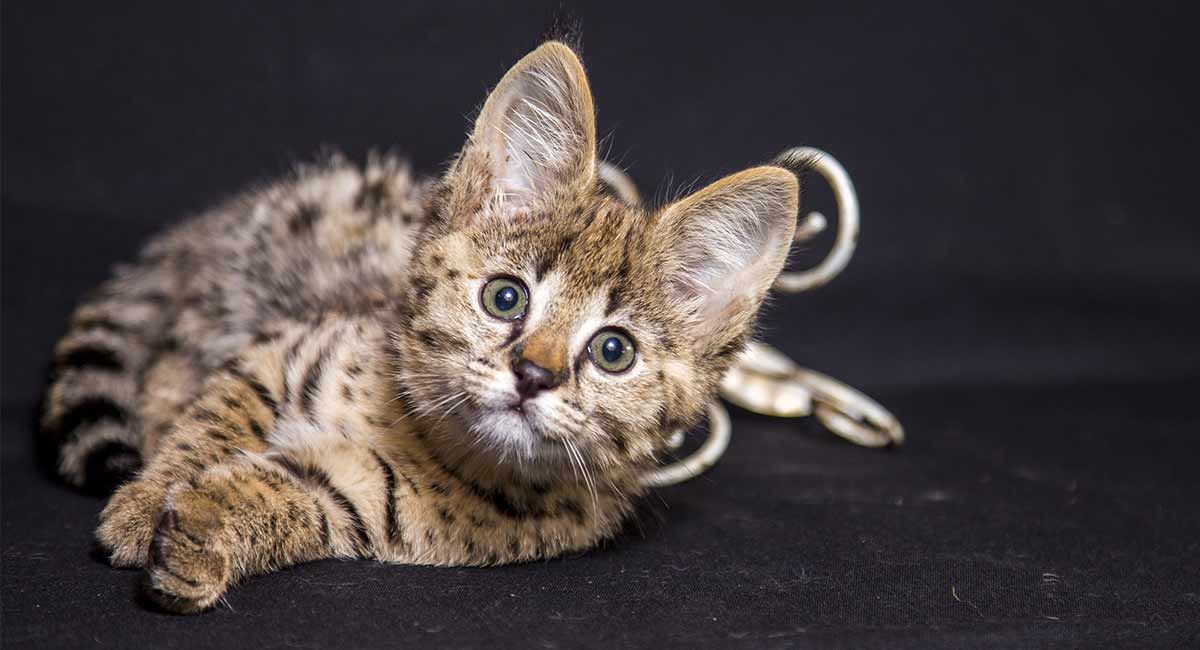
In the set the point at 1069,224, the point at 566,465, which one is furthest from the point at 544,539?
the point at 1069,224

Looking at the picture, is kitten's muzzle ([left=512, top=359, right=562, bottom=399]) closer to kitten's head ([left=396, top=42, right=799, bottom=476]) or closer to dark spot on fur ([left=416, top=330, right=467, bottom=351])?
kitten's head ([left=396, top=42, right=799, bottom=476])

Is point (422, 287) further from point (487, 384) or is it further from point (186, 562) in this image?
point (186, 562)

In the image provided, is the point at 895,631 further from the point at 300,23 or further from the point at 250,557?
the point at 300,23

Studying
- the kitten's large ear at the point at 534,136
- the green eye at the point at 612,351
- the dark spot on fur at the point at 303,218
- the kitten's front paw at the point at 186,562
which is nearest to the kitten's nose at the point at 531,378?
the green eye at the point at 612,351

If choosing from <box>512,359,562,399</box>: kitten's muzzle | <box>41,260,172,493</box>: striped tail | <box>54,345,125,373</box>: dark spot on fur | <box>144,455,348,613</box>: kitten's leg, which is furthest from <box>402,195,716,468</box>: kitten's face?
<box>54,345,125,373</box>: dark spot on fur

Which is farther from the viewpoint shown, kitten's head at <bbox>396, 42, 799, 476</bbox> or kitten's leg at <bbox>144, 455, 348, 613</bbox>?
kitten's head at <bbox>396, 42, 799, 476</bbox>

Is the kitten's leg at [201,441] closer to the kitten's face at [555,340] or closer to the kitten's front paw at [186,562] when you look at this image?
the kitten's front paw at [186,562]

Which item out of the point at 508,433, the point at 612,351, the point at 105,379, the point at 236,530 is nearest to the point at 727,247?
Answer: the point at 612,351
